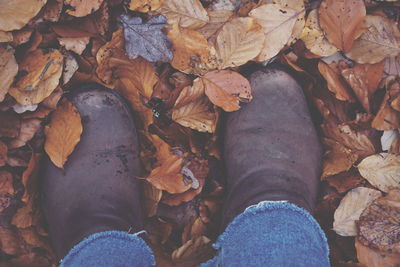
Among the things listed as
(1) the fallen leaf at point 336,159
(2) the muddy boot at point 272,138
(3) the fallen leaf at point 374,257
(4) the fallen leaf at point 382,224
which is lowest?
(3) the fallen leaf at point 374,257

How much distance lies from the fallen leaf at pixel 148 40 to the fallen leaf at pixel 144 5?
2 cm

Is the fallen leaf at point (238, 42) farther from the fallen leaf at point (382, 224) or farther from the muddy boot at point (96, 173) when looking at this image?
the fallen leaf at point (382, 224)

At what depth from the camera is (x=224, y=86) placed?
1054 millimetres

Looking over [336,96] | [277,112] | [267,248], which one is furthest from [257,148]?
[267,248]

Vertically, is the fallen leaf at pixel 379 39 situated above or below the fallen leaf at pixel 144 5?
below

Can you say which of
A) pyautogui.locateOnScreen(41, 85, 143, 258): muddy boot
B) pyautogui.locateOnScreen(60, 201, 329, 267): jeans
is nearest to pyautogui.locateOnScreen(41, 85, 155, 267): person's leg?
pyautogui.locateOnScreen(41, 85, 143, 258): muddy boot

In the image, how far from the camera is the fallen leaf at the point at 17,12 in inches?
38.1

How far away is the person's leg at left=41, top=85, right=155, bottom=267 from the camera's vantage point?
1.01 metres

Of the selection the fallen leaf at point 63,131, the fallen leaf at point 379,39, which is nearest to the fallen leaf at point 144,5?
the fallen leaf at point 63,131

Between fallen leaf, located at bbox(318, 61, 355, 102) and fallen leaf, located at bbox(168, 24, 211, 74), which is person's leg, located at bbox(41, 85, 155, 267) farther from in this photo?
fallen leaf, located at bbox(318, 61, 355, 102)

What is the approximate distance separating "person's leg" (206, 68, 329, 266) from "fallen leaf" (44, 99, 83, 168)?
349 mm

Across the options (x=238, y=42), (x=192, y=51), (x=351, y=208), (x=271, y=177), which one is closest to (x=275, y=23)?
(x=238, y=42)

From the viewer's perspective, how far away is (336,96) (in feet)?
3.56

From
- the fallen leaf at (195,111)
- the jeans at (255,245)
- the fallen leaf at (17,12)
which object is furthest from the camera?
the fallen leaf at (195,111)
